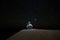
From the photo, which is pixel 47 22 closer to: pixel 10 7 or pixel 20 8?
pixel 20 8

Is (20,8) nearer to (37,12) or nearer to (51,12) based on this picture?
(37,12)

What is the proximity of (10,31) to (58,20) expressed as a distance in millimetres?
1262

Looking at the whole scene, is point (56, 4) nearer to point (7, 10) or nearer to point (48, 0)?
point (48, 0)

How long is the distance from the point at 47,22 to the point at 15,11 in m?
0.87

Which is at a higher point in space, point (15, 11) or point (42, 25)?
point (15, 11)

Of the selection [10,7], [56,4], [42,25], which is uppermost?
[10,7]

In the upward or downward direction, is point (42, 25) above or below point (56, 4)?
below

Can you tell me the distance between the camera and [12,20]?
2.57 m

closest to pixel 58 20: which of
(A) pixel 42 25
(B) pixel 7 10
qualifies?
(A) pixel 42 25

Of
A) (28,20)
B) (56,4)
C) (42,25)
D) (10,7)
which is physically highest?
(10,7)

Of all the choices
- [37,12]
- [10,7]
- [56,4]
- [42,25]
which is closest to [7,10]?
[10,7]

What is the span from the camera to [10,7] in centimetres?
256

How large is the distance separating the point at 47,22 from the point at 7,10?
108 cm

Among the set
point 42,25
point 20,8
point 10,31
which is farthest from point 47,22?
point 10,31
